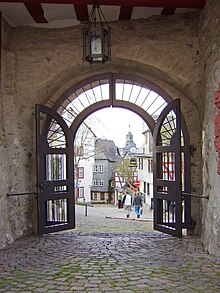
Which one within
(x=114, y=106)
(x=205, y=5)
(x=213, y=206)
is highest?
(x=205, y=5)

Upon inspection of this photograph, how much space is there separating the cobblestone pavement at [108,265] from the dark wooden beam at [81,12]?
3319 mm

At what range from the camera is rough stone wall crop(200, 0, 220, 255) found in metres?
4.53

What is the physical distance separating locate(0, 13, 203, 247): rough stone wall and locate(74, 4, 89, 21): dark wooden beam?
0.19 m

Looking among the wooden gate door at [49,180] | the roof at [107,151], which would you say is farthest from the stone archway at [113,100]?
the roof at [107,151]

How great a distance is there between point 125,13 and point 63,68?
123cm

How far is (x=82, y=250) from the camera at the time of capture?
4922 millimetres

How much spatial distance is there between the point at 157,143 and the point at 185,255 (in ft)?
6.53

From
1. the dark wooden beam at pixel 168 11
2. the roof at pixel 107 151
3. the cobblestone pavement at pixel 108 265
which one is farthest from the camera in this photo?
the roof at pixel 107 151

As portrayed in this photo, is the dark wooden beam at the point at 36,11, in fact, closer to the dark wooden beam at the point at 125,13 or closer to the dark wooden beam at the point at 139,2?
the dark wooden beam at the point at 139,2

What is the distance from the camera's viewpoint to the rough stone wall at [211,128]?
4.53 m

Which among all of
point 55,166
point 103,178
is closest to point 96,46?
point 55,166

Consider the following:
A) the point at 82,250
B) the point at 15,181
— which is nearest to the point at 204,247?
the point at 82,250

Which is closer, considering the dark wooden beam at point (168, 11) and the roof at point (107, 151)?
the dark wooden beam at point (168, 11)

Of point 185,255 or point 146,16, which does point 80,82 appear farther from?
point 185,255
